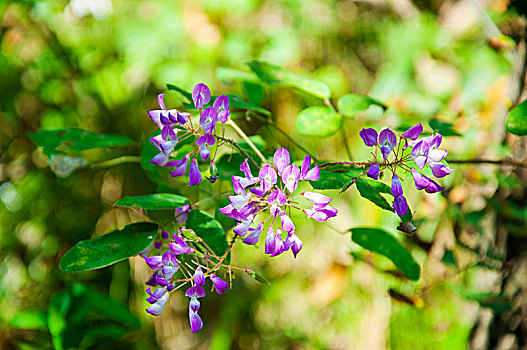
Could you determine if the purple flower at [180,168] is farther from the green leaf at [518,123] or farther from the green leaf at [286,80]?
the green leaf at [518,123]

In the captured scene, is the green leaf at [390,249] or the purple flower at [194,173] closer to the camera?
the purple flower at [194,173]

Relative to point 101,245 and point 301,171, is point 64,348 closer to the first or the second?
point 101,245

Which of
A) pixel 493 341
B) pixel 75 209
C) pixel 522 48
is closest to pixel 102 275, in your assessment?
pixel 75 209

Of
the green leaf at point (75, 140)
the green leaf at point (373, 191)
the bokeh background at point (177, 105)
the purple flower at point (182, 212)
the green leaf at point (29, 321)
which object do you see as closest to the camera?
the green leaf at point (373, 191)

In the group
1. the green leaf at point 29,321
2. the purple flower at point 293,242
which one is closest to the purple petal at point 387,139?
the purple flower at point 293,242

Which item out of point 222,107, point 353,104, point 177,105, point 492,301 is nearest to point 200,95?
point 222,107

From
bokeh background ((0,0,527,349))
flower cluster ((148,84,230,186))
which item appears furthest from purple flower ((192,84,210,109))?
bokeh background ((0,0,527,349))
